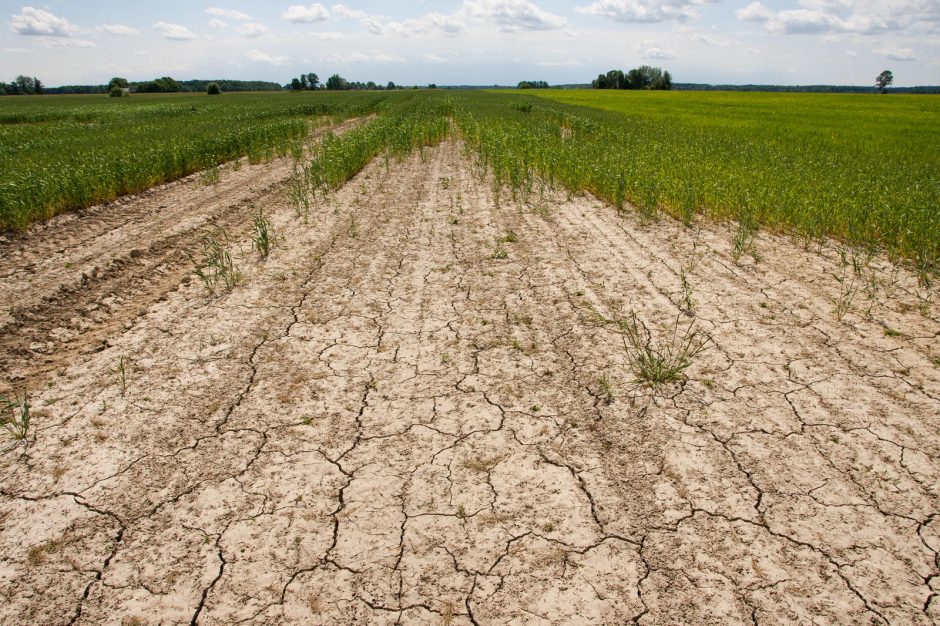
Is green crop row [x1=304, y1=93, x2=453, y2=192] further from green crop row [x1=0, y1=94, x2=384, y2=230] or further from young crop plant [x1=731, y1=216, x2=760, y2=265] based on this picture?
young crop plant [x1=731, y1=216, x2=760, y2=265]

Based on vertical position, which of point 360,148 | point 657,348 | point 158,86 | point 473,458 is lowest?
point 473,458

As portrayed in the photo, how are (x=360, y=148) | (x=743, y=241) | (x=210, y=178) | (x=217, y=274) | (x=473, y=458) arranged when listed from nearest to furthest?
(x=473, y=458) < (x=217, y=274) < (x=743, y=241) < (x=210, y=178) < (x=360, y=148)

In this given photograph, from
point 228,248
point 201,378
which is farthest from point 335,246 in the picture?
point 201,378

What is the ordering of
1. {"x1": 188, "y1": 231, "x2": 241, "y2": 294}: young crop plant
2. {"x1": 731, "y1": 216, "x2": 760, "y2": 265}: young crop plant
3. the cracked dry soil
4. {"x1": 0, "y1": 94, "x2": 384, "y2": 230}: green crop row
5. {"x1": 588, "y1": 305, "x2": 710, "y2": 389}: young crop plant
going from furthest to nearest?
{"x1": 0, "y1": 94, "x2": 384, "y2": 230}: green crop row
{"x1": 731, "y1": 216, "x2": 760, "y2": 265}: young crop plant
{"x1": 188, "y1": 231, "x2": 241, "y2": 294}: young crop plant
{"x1": 588, "y1": 305, "x2": 710, "y2": 389}: young crop plant
the cracked dry soil

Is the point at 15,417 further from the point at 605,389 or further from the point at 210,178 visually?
the point at 210,178

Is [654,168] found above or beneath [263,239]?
above

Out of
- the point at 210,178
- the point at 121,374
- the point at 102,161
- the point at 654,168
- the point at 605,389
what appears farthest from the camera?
the point at 210,178

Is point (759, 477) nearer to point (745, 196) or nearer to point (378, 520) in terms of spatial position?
point (378, 520)

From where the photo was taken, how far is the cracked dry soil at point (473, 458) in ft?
7.27

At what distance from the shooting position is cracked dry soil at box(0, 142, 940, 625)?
2.22m

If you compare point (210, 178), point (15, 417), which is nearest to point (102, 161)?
point (210, 178)

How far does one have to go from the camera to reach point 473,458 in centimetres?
301

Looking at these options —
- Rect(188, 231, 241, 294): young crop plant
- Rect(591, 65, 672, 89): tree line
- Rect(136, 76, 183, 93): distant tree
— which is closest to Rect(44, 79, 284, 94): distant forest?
Rect(136, 76, 183, 93): distant tree

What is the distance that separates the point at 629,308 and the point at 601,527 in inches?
105
